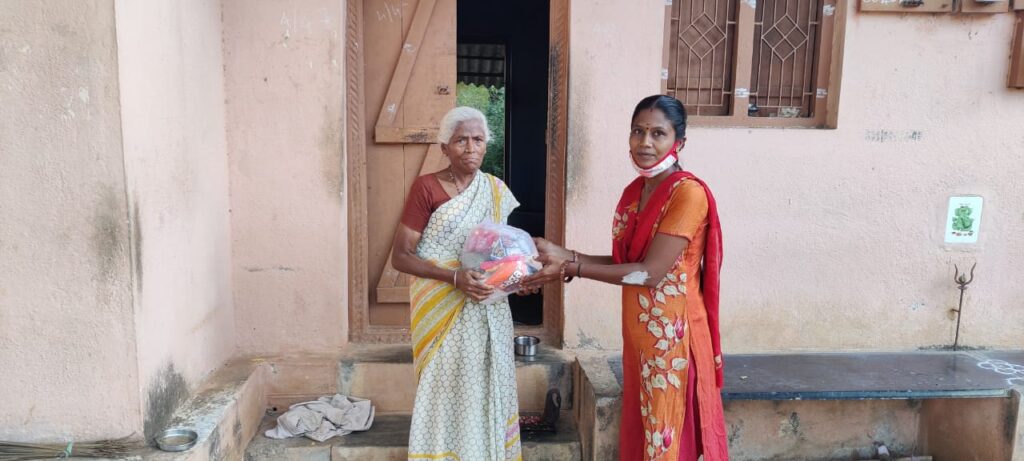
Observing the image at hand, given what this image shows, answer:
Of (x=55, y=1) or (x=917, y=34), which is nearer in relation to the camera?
(x=55, y=1)

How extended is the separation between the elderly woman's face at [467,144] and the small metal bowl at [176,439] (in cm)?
163

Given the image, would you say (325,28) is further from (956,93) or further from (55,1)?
(956,93)

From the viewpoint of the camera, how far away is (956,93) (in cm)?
395

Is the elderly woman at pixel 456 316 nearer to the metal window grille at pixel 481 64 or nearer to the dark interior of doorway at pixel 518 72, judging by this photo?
the dark interior of doorway at pixel 518 72

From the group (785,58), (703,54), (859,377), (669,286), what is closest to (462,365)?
(669,286)

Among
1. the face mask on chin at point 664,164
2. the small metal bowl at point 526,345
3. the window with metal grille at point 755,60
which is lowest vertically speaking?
the small metal bowl at point 526,345

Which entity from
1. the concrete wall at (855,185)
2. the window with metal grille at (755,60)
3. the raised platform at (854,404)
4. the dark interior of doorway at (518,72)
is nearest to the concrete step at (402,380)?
the raised platform at (854,404)

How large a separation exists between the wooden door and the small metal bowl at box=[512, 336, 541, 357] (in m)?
1.12

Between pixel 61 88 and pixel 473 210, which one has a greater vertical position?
pixel 61 88

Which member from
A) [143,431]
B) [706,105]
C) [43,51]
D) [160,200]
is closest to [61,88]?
[43,51]

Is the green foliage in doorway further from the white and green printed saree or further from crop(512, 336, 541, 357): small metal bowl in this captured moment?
the white and green printed saree

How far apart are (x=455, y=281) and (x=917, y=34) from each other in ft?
10.4

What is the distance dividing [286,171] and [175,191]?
0.75 m

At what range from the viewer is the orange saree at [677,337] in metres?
2.47
